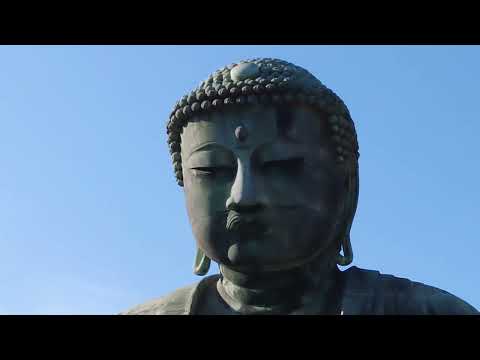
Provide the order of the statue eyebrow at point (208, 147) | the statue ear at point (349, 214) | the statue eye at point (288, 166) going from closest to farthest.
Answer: the statue eye at point (288, 166)
the statue eyebrow at point (208, 147)
the statue ear at point (349, 214)

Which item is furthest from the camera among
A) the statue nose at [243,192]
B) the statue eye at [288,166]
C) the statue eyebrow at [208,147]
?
the statue eyebrow at [208,147]

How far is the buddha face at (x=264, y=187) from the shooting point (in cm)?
668

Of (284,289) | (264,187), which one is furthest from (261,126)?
(284,289)

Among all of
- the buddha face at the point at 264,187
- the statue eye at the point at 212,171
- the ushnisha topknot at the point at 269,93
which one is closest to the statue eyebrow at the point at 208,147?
the buddha face at the point at 264,187

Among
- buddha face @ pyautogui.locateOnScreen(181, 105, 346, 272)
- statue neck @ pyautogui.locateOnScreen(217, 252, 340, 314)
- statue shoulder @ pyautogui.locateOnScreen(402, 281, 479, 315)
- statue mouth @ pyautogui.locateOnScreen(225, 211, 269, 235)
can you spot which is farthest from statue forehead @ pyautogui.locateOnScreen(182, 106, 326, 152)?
statue shoulder @ pyautogui.locateOnScreen(402, 281, 479, 315)

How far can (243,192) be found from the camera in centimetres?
664

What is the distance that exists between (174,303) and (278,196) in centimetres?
133

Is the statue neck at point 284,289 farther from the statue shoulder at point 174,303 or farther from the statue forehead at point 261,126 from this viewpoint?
the statue forehead at point 261,126

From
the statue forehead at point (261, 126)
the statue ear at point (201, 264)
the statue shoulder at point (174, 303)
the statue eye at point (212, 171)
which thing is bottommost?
the statue shoulder at point (174, 303)

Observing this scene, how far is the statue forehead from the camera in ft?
22.4

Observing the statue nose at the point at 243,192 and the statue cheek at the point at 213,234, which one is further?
the statue cheek at the point at 213,234

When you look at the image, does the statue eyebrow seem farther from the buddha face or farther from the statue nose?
the statue nose

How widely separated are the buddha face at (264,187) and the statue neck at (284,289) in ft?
0.43
